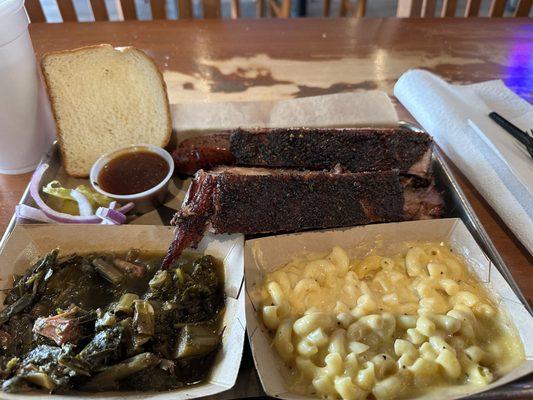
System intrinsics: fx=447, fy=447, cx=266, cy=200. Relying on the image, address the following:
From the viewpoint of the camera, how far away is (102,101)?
7.77 feet

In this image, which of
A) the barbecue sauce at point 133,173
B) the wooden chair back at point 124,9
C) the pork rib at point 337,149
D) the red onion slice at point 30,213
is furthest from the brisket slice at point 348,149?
the wooden chair back at point 124,9

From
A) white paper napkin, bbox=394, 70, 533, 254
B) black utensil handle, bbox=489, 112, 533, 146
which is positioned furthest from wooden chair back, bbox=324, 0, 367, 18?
black utensil handle, bbox=489, 112, 533, 146

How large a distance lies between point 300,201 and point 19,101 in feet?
4.62

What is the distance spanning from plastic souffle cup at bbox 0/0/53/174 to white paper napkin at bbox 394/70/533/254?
2077mm

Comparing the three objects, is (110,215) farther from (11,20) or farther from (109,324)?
(11,20)

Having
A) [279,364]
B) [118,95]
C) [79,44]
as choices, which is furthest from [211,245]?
[79,44]

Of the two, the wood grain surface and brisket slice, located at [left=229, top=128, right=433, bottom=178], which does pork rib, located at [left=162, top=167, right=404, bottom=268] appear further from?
the wood grain surface

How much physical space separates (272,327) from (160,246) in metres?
0.62

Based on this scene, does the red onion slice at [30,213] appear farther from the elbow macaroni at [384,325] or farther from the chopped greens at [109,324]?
the elbow macaroni at [384,325]

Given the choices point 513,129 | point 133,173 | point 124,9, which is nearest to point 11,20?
point 133,173

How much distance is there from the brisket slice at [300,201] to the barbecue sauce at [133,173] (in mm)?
449

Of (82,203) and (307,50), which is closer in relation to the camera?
(82,203)

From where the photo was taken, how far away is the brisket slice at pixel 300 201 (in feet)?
6.21

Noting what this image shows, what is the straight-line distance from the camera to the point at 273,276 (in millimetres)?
1812
